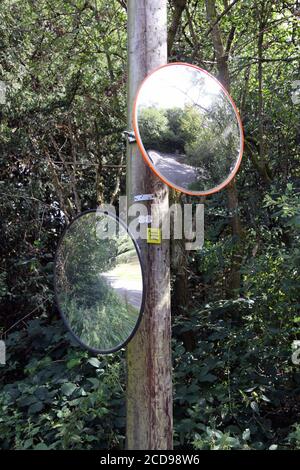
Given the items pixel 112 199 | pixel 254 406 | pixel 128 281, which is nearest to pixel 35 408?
pixel 254 406

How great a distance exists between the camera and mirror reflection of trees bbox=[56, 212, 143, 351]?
269 centimetres

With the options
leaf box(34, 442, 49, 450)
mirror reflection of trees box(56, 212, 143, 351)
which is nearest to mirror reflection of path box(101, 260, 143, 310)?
mirror reflection of trees box(56, 212, 143, 351)

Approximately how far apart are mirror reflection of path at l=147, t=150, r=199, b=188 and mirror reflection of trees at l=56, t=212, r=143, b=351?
0.37m

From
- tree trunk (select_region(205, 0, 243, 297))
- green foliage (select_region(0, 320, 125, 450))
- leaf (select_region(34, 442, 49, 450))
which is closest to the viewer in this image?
leaf (select_region(34, 442, 49, 450))

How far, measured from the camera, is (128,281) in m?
2.70

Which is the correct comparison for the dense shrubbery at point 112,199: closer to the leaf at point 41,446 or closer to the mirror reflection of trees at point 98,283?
the leaf at point 41,446

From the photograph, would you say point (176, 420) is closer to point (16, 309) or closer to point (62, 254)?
point (62, 254)

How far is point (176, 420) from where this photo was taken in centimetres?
380

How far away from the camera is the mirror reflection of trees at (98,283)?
106 inches

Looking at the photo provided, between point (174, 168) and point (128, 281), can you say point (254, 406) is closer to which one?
point (128, 281)

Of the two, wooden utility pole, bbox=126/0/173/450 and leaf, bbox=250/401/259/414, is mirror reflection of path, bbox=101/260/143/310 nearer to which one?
wooden utility pole, bbox=126/0/173/450

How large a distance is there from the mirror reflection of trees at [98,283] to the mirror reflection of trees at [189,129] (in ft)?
1.50

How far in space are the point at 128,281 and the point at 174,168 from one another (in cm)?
63
